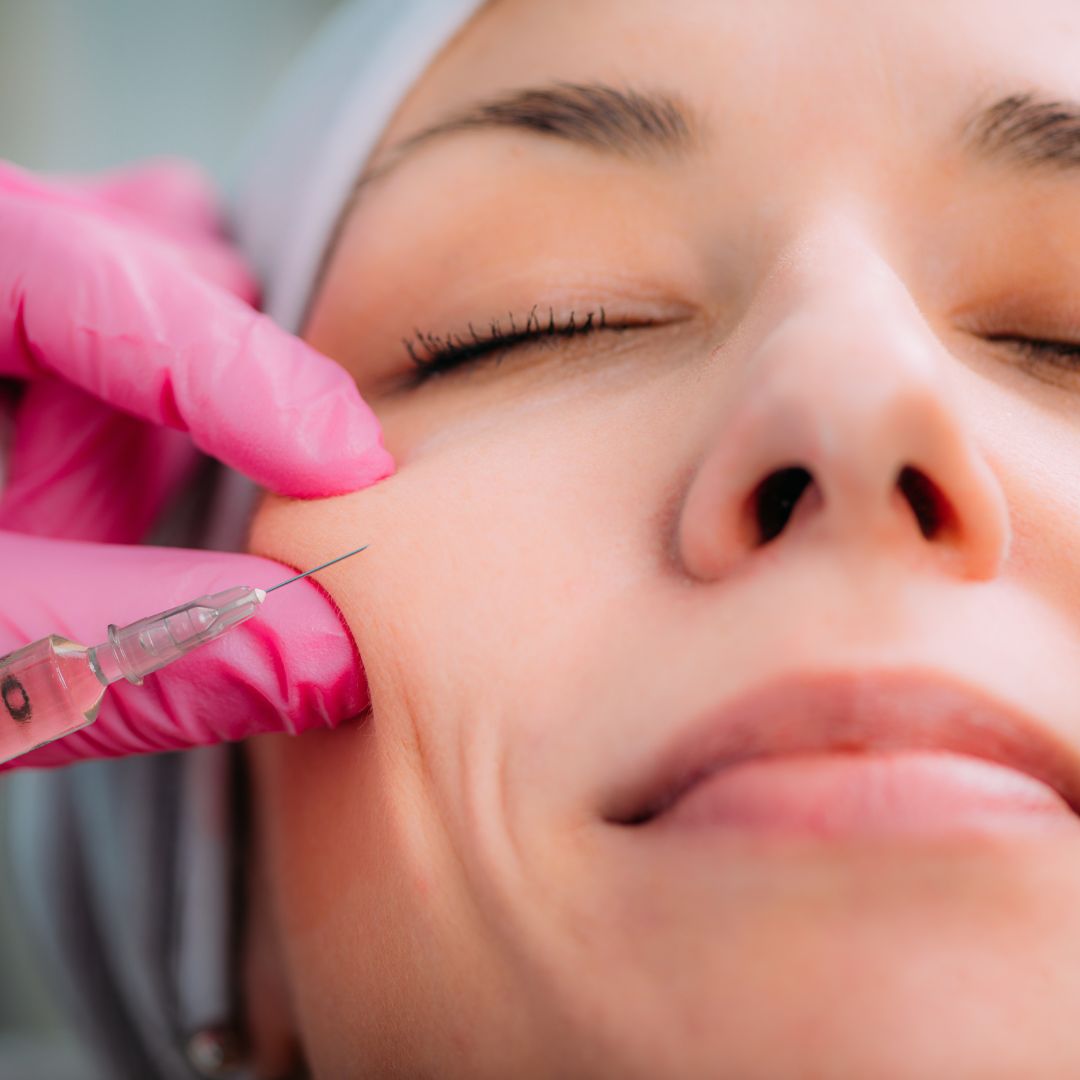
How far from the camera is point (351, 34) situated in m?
1.22

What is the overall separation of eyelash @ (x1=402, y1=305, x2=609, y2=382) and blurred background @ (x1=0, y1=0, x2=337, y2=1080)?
1.64 meters

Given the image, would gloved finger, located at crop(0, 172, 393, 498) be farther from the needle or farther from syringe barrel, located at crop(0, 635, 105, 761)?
syringe barrel, located at crop(0, 635, 105, 761)

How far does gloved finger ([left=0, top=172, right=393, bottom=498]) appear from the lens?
0.84 metres

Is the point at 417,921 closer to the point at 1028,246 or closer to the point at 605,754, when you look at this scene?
the point at 605,754

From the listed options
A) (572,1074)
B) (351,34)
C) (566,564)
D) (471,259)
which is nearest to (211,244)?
(351,34)

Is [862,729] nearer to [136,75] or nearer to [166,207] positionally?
[166,207]

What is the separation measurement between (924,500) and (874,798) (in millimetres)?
183

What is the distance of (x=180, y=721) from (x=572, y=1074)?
0.42 m

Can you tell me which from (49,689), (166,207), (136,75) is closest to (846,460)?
(49,689)

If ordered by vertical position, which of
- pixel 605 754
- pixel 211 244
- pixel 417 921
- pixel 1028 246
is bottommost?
pixel 417 921

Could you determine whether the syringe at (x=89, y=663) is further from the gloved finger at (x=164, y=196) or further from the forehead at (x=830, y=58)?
the gloved finger at (x=164, y=196)

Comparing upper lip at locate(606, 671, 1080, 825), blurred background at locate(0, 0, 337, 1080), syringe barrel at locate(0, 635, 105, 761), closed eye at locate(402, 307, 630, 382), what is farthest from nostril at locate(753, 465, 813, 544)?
blurred background at locate(0, 0, 337, 1080)

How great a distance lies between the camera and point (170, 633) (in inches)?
29.2

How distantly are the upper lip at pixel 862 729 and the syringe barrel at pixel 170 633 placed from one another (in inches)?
12.3
